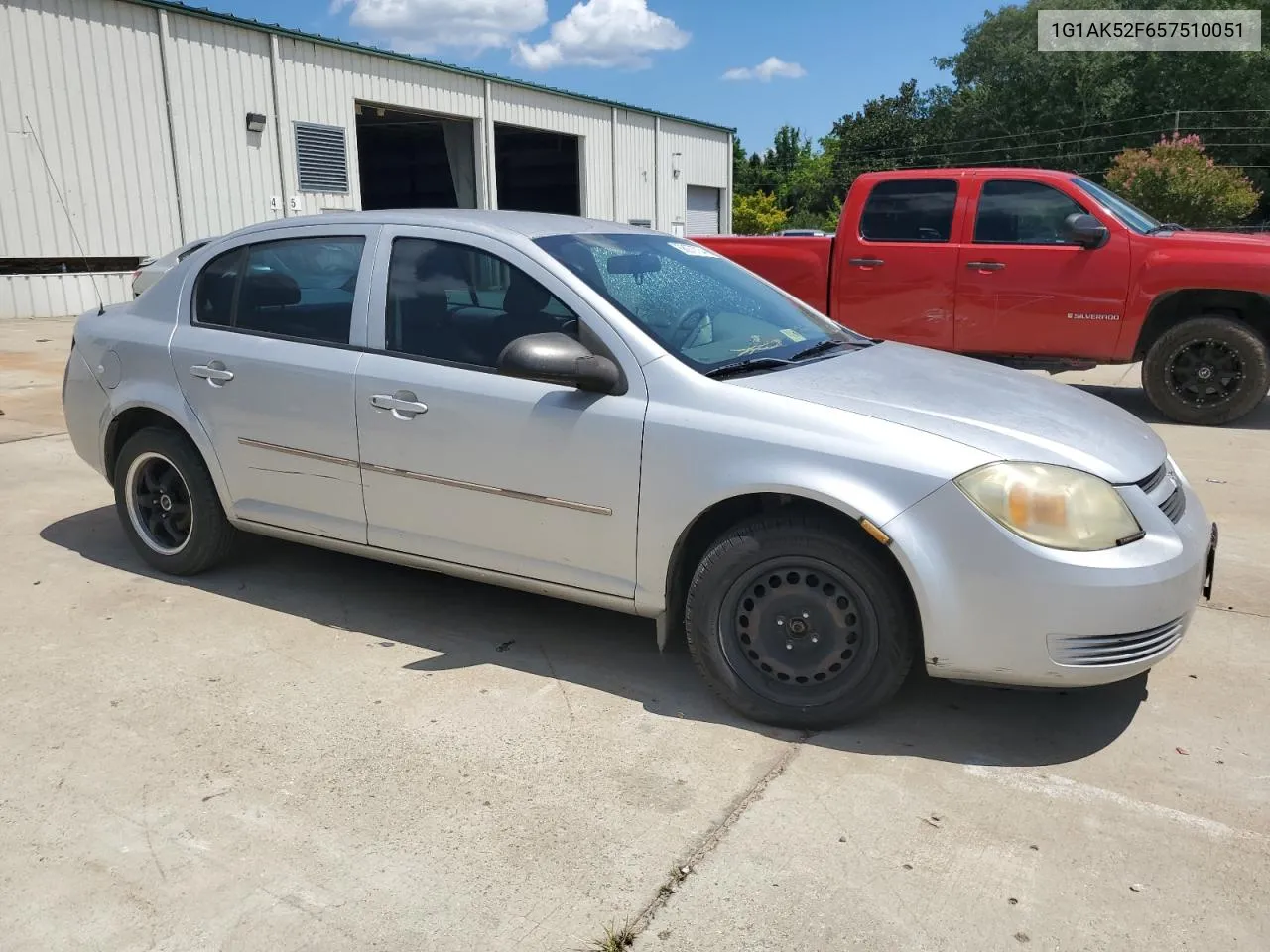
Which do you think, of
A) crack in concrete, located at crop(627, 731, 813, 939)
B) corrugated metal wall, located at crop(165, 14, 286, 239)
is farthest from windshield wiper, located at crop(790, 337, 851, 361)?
corrugated metal wall, located at crop(165, 14, 286, 239)

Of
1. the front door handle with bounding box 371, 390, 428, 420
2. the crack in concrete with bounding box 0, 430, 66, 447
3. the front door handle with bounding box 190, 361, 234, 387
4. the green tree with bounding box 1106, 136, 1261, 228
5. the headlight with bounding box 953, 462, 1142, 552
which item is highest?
the green tree with bounding box 1106, 136, 1261, 228

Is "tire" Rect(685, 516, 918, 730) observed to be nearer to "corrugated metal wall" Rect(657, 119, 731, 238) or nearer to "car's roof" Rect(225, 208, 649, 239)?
"car's roof" Rect(225, 208, 649, 239)

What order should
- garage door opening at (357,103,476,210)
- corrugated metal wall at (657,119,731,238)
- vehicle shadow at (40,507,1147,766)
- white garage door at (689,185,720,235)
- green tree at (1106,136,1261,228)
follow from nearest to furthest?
vehicle shadow at (40,507,1147,766) < green tree at (1106,136,1261,228) < garage door opening at (357,103,476,210) < corrugated metal wall at (657,119,731,238) < white garage door at (689,185,720,235)

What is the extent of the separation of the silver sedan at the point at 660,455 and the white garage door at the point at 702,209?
2717 centimetres

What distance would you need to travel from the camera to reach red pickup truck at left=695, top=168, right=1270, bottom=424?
7945 millimetres

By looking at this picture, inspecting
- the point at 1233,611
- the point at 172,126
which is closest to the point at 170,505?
the point at 1233,611

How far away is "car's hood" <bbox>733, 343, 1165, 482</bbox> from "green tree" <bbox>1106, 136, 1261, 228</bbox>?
22.7 meters

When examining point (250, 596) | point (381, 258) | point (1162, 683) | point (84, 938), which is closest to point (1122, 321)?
point (1162, 683)

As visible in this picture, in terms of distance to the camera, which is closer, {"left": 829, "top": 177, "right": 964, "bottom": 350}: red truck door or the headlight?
the headlight

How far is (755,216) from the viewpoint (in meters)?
54.8

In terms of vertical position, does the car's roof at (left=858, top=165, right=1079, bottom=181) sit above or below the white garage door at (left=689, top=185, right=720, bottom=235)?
below

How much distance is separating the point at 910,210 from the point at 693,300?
18.0 ft

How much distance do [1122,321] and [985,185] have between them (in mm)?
1570

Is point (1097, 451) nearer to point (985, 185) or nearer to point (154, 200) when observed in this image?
point (985, 185)
